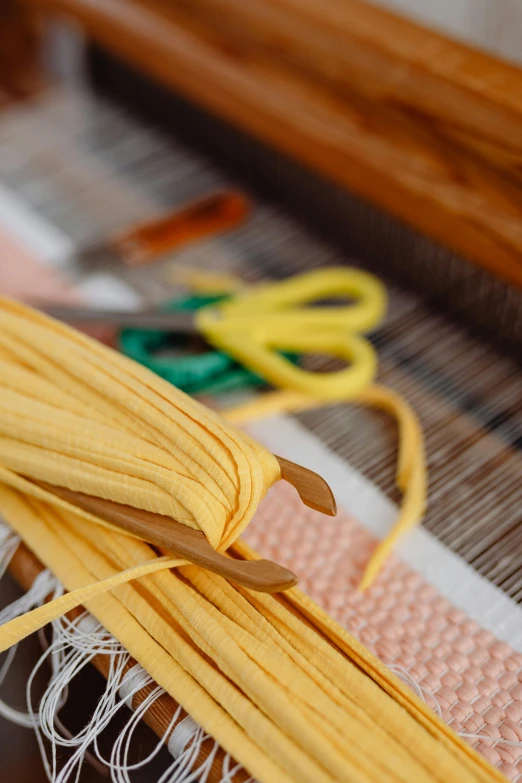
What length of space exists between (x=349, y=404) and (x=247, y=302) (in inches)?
5.5

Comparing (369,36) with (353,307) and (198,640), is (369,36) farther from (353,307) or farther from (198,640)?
(198,640)

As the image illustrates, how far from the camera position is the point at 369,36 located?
859mm

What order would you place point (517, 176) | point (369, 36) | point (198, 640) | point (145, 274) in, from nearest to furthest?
point (198, 640) → point (517, 176) → point (369, 36) → point (145, 274)

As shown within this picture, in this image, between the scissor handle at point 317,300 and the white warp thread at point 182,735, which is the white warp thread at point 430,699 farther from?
the scissor handle at point 317,300

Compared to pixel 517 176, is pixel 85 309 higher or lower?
lower

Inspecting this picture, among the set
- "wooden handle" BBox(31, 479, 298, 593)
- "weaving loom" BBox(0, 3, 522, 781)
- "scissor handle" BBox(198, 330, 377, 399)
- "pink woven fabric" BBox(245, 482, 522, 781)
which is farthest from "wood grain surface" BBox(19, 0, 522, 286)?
"wooden handle" BBox(31, 479, 298, 593)

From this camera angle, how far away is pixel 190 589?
57cm

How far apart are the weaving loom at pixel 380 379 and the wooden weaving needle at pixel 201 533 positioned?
77 millimetres

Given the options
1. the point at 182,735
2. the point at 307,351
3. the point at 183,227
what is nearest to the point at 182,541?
the point at 182,735

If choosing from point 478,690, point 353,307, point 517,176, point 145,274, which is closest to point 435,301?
point 353,307

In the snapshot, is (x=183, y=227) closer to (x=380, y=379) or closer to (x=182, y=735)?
(x=380, y=379)

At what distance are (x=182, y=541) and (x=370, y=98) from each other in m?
0.51

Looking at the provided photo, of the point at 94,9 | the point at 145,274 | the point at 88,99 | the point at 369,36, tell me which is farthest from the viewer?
the point at 88,99

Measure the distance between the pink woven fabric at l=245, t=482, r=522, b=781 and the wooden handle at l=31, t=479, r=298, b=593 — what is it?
0.42 feet
